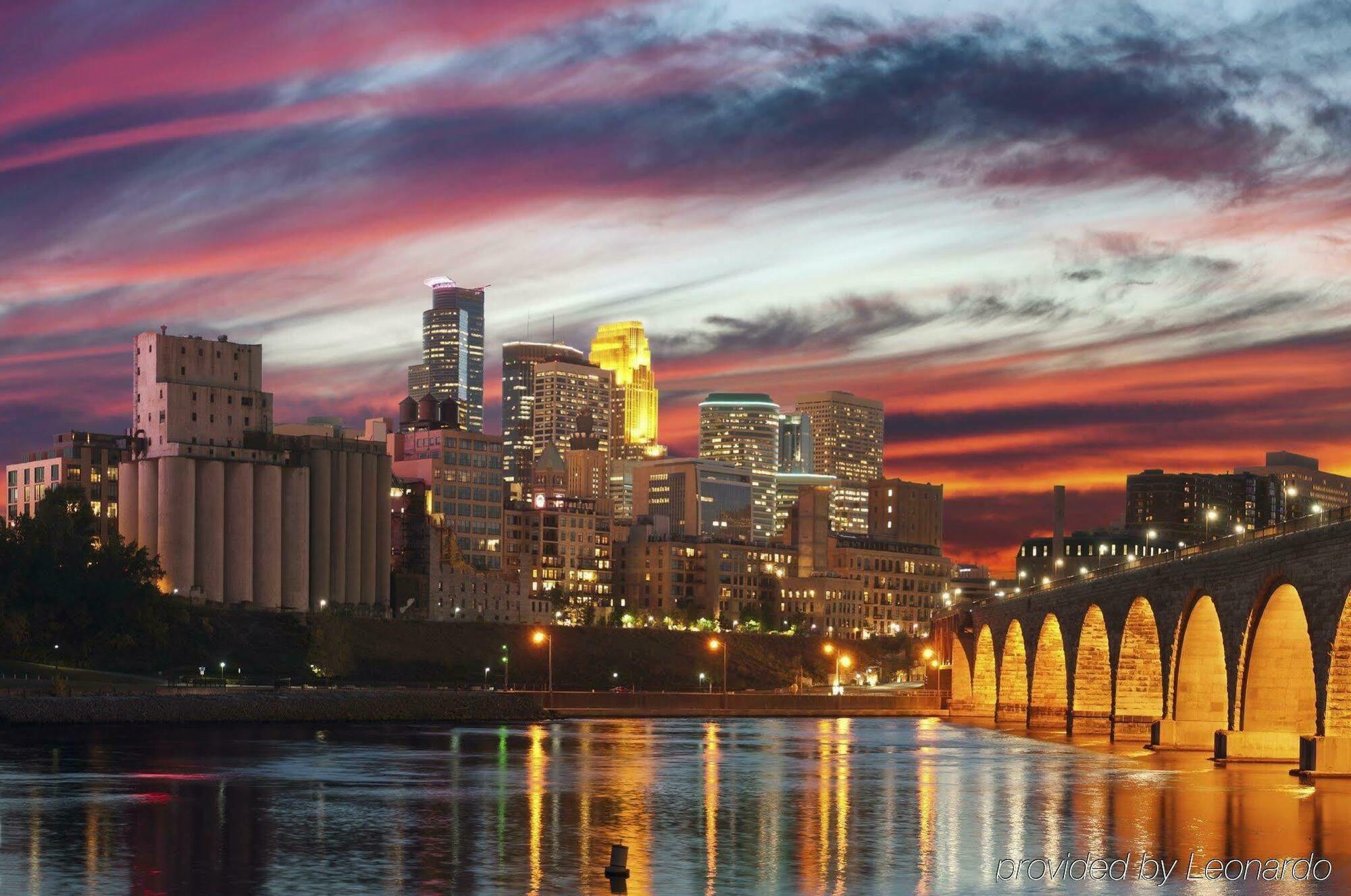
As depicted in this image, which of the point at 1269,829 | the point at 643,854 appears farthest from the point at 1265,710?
the point at 643,854

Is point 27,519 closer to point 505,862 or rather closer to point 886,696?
point 886,696

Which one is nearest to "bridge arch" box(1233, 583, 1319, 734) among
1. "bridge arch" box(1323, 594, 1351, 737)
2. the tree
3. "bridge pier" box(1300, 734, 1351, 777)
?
"bridge arch" box(1323, 594, 1351, 737)

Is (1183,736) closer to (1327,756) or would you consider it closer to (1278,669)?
(1278,669)

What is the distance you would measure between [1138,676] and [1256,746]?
26.8 m

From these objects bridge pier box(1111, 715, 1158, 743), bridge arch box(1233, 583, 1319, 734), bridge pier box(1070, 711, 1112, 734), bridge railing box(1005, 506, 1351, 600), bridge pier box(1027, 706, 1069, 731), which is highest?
bridge railing box(1005, 506, 1351, 600)

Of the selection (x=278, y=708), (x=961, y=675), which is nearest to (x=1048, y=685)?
(x=961, y=675)

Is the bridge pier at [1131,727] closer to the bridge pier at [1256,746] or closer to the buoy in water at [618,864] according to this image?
the bridge pier at [1256,746]

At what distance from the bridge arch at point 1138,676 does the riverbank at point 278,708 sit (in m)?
44.3

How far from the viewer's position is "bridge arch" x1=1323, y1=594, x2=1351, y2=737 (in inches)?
2635

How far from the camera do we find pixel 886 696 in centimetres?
16912

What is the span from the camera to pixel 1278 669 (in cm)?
7788

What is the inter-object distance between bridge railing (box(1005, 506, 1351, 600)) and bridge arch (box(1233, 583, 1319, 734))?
3.11 meters

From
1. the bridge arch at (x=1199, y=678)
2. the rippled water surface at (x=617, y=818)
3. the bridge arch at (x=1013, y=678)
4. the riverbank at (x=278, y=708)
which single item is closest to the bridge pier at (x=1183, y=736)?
the bridge arch at (x=1199, y=678)

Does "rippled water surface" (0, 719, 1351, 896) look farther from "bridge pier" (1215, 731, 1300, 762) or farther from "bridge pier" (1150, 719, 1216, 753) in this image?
"bridge pier" (1150, 719, 1216, 753)
